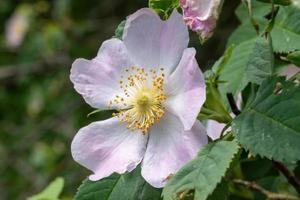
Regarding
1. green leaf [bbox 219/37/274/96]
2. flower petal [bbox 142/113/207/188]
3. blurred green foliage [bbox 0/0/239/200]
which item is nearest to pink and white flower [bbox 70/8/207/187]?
flower petal [bbox 142/113/207/188]

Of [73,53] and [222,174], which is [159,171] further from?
[73,53]

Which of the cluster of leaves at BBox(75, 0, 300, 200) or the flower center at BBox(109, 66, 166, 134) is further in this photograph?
the flower center at BBox(109, 66, 166, 134)

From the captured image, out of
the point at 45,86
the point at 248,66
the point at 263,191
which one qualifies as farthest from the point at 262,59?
the point at 45,86

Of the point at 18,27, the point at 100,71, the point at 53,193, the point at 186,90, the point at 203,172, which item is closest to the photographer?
the point at 203,172

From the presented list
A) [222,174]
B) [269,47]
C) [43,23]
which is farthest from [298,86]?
[43,23]

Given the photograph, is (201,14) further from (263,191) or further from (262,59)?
(263,191)

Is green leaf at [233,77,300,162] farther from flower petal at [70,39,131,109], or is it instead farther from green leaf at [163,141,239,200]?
flower petal at [70,39,131,109]

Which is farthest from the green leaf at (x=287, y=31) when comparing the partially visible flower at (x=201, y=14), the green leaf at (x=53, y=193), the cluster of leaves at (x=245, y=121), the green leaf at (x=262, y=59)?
the green leaf at (x=53, y=193)
